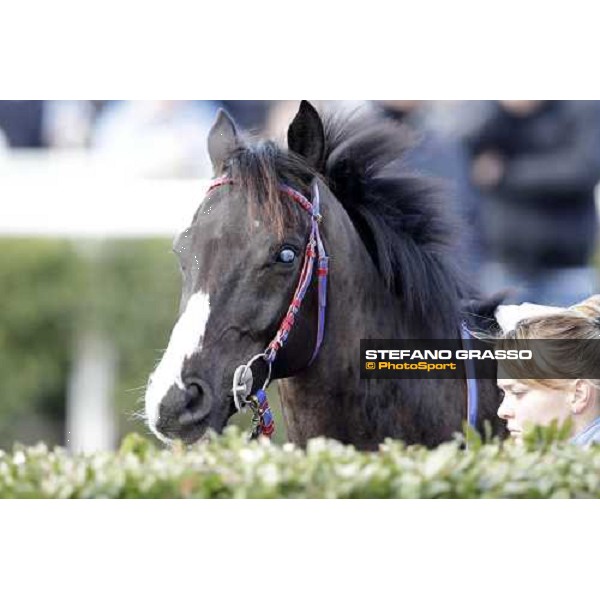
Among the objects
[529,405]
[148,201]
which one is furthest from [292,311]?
[529,405]

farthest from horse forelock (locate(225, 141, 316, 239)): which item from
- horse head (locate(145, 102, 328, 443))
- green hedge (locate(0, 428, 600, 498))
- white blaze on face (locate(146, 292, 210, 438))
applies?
green hedge (locate(0, 428, 600, 498))

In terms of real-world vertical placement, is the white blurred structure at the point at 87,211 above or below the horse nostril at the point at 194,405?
above

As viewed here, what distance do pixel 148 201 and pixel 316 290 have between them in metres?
0.97

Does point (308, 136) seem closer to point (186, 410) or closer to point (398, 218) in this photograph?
point (398, 218)

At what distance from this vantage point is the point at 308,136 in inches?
169

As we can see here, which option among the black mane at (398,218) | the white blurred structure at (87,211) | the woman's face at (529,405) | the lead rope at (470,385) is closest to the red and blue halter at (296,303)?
the black mane at (398,218)

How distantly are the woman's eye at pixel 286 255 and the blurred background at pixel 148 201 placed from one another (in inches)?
28.4

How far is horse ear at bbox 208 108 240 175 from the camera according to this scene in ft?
14.1

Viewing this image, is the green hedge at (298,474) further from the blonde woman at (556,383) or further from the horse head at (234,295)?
the blonde woman at (556,383)

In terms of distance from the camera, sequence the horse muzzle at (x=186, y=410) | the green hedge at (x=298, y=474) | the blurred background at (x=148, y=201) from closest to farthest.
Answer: the green hedge at (x=298, y=474) < the horse muzzle at (x=186, y=410) < the blurred background at (x=148, y=201)

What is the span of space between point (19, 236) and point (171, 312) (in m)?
0.76

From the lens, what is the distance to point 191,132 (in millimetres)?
4719

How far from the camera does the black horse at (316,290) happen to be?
398 centimetres

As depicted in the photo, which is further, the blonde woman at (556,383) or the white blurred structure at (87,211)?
the white blurred structure at (87,211)
